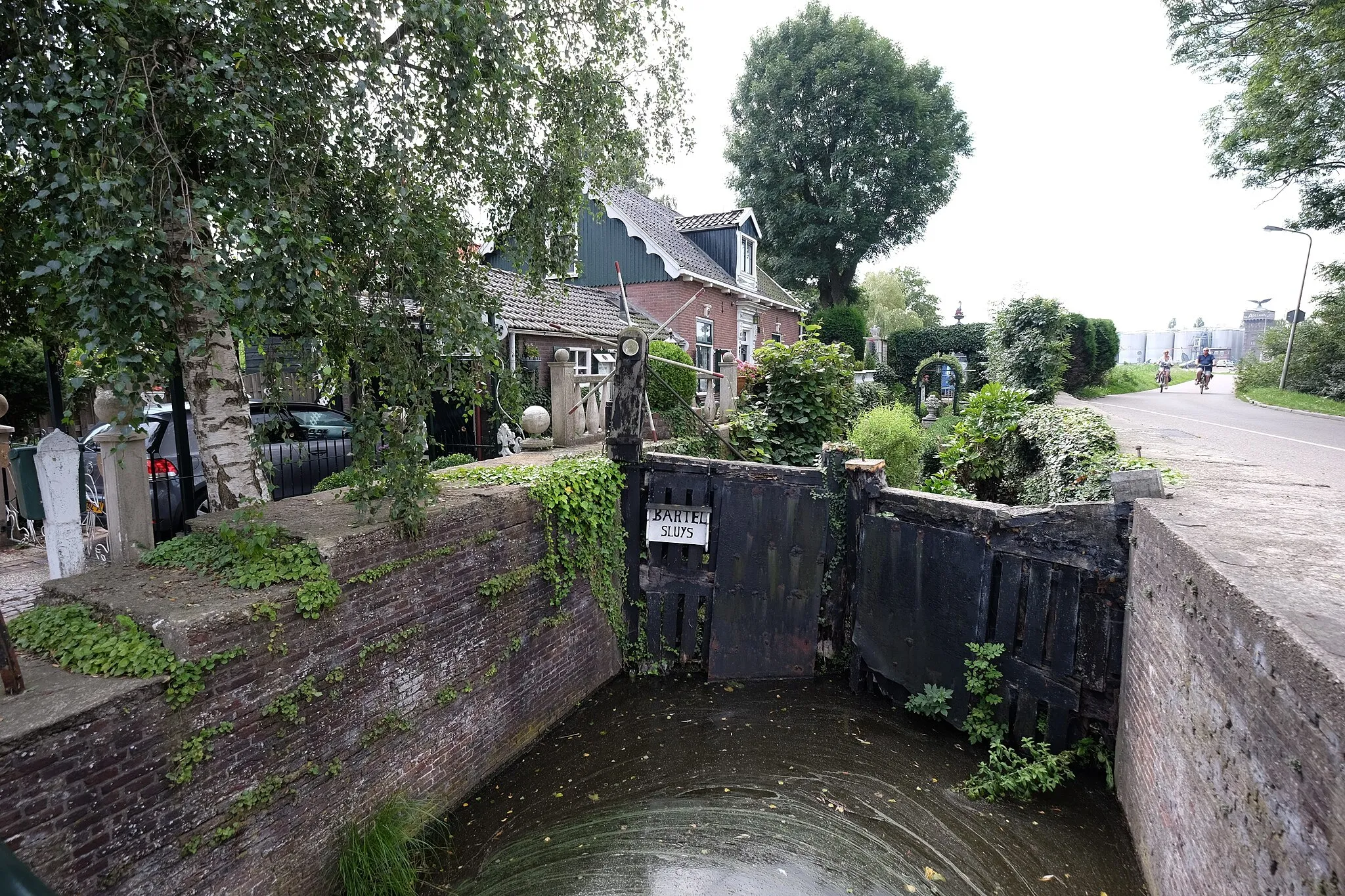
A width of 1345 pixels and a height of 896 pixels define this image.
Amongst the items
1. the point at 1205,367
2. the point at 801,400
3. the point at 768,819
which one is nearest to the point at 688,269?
the point at 801,400

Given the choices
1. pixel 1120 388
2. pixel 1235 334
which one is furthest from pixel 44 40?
pixel 1235 334

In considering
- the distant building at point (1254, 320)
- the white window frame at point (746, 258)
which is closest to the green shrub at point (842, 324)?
the white window frame at point (746, 258)

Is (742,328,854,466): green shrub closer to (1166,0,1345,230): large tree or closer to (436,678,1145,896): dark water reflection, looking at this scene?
(436,678,1145,896): dark water reflection

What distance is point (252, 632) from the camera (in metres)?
3.74

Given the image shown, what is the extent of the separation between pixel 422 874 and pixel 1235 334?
81.9 m

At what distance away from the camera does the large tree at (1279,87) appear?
1608cm

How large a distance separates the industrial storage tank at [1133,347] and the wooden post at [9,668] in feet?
283

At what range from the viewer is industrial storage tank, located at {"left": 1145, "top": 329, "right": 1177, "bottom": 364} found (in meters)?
70.9

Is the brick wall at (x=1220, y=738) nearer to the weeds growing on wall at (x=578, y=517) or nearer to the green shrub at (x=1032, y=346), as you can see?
the weeds growing on wall at (x=578, y=517)

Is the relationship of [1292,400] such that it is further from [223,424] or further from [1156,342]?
[1156,342]

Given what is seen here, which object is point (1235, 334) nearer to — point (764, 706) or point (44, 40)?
point (764, 706)

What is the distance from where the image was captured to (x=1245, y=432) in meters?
12.6

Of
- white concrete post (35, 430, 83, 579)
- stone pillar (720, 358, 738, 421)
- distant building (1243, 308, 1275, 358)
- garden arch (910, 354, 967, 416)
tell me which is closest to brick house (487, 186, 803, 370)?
garden arch (910, 354, 967, 416)

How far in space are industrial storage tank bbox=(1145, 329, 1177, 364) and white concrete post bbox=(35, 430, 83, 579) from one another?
84.0 metres
